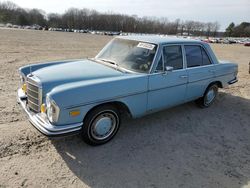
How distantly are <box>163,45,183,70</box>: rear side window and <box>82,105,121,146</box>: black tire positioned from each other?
4.75ft

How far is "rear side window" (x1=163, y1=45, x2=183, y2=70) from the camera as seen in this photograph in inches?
175

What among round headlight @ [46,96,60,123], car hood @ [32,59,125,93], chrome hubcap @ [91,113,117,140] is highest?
car hood @ [32,59,125,93]

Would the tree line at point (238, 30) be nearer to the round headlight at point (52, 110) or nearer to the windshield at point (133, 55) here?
the windshield at point (133, 55)

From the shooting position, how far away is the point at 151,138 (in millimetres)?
4250

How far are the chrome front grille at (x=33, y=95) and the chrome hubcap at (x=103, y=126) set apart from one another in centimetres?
92

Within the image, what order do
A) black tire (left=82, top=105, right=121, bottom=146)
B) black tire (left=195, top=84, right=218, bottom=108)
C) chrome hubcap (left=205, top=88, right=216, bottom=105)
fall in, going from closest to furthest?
1. black tire (left=82, top=105, right=121, bottom=146)
2. black tire (left=195, top=84, right=218, bottom=108)
3. chrome hubcap (left=205, top=88, right=216, bottom=105)

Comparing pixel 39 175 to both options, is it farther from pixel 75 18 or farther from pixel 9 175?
pixel 75 18

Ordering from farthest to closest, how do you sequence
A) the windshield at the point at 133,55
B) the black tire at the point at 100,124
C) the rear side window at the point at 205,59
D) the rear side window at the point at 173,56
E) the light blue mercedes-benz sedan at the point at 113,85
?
the rear side window at the point at 205,59 → the rear side window at the point at 173,56 → the windshield at the point at 133,55 → the black tire at the point at 100,124 → the light blue mercedes-benz sedan at the point at 113,85

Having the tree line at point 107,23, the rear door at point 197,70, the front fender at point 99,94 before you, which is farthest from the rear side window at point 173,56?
the tree line at point 107,23

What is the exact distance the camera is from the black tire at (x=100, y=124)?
356 cm

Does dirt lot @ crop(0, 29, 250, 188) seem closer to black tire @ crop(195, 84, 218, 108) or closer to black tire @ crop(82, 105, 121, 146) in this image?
black tire @ crop(82, 105, 121, 146)

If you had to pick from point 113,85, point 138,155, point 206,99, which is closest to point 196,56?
point 206,99

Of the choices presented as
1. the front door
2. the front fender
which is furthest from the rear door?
the front fender

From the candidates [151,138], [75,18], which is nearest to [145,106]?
[151,138]
